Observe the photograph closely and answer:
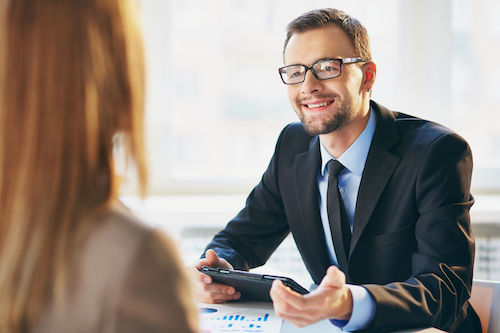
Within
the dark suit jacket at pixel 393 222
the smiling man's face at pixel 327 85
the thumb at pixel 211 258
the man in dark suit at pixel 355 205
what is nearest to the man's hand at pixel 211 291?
the man in dark suit at pixel 355 205

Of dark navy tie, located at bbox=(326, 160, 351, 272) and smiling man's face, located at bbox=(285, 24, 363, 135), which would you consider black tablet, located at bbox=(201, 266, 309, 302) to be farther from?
smiling man's face, located at bbox=(285, 24, 363, 135)

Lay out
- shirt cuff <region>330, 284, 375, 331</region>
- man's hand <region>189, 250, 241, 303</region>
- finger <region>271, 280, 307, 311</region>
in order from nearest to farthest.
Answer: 1. finger <region>271, 280, 307, 311</region>
2. shirt cuff <region>330, 284, 375, 331</region>
3. man's hand <region>189, 250, 241, 303</region>

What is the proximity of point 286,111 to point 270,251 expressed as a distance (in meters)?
1.28

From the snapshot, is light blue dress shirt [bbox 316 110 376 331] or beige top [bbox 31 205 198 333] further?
light blue dress shirt [bbox 316 110 376 331]

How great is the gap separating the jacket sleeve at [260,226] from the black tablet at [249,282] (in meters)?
0.38

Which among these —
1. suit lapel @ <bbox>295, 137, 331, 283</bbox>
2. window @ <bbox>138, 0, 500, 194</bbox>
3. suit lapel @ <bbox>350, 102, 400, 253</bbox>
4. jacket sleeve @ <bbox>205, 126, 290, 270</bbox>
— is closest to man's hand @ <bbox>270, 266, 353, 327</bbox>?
suit lapel @ <bbox>350, 102, 400, 253</bbox>

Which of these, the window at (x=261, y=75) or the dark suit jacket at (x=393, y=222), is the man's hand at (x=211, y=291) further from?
the window at (x=261, y=75)

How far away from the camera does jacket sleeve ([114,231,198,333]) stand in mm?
623

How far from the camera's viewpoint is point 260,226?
198 cm

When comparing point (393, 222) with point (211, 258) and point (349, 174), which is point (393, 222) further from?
point (211, 258)

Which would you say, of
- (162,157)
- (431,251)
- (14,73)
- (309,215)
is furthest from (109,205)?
(162,157)

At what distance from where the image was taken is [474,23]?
302cm

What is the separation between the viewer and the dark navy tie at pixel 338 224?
5.55 feet

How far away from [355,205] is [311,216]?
18 centimetres
